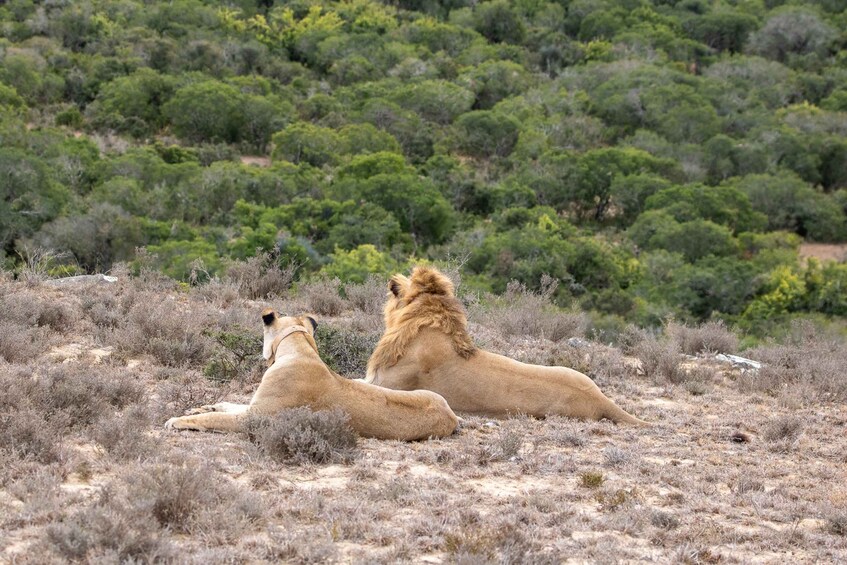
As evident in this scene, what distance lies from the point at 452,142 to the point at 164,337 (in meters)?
38.4

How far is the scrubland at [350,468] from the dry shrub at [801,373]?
0.03m

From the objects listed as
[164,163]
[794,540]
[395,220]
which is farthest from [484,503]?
[164,163]

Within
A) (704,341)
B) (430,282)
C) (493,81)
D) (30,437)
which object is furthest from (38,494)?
(493,81)

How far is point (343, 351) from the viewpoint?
8.62m

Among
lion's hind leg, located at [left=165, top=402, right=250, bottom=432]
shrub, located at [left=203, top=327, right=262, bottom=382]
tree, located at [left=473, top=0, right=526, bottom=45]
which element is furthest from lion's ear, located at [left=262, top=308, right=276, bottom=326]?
Result: tree, located at [left=473, top=0, right=526, bottom=45]

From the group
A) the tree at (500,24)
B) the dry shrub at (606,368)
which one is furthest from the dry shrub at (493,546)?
the tree at (500,24)

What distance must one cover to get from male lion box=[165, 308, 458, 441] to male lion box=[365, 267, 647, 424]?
56 cm

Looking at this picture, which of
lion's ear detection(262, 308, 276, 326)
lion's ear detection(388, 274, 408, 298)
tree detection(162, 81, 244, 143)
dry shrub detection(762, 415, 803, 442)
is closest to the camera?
lion's ear detection(262, 308, 276, 326)

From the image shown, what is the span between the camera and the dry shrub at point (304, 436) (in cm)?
574

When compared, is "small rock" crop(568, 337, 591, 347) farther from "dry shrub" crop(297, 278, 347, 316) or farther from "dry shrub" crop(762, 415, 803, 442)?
"dry shrub" crop(762, 415, 803, 442)

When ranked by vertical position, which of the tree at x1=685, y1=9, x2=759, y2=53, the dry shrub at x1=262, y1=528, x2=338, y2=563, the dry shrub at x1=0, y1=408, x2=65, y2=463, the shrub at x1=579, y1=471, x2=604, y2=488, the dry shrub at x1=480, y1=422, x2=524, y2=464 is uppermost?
the dry shrub at x1=262, y1=528, x2=338, y2=563

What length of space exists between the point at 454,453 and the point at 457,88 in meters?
46.6

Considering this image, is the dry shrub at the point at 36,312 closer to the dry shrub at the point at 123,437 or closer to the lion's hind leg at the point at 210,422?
the lion's hind leg at the point at 210,422

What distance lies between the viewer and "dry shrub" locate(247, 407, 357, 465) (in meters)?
5.74
